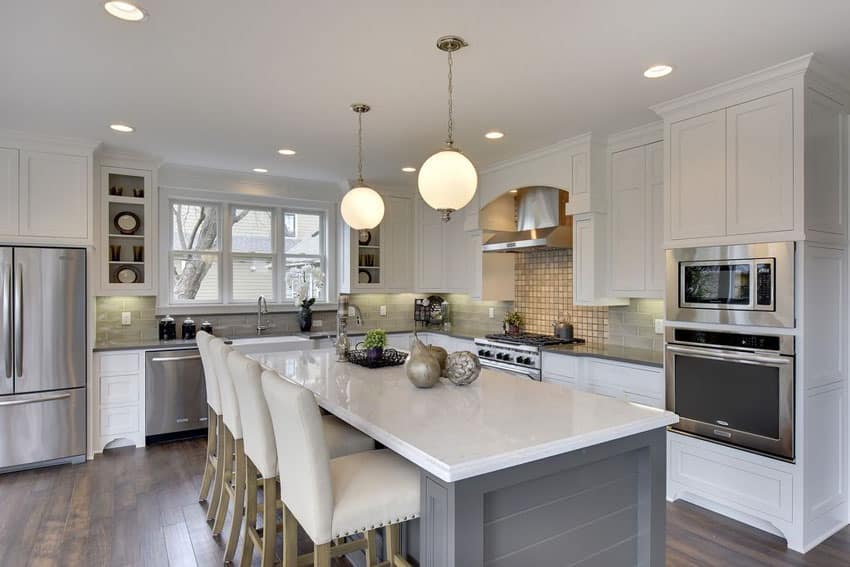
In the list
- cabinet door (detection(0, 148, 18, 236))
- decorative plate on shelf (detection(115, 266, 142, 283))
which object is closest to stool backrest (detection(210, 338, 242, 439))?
cabinet door (detection(0, 148, 18, 236))

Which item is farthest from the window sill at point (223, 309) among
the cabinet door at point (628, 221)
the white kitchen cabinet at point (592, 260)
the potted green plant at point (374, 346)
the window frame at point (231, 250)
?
the cabinet door at point (628, 221)

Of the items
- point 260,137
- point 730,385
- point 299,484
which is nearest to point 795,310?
point 730,385

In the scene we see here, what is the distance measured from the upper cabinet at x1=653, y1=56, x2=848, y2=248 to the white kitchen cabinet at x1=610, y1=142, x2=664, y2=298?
459mm

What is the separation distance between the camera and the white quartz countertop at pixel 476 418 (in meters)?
1.50

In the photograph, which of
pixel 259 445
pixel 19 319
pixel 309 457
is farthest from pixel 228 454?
pixel 19 319

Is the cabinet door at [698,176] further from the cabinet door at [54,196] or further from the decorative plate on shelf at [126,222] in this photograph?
the decorative plate on shelf at [126,222]

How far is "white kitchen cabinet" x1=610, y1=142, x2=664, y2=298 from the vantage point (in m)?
3.65

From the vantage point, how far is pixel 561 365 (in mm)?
3980

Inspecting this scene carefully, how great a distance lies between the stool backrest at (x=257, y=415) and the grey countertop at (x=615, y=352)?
8.11ft

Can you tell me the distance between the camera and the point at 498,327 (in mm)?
5617

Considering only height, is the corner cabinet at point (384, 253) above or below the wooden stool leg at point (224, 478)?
above

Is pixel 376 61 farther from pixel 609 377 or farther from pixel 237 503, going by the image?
pixel 609 377

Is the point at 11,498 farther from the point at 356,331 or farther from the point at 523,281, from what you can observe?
the point at 523,281

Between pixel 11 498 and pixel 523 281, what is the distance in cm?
450
